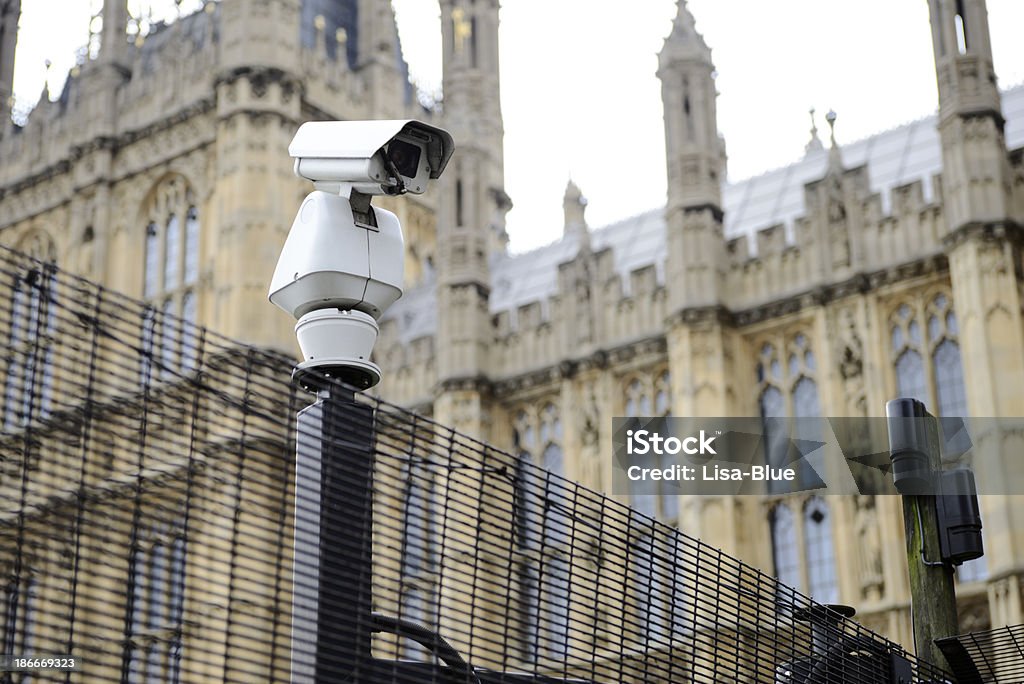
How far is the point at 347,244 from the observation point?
17.5 feet

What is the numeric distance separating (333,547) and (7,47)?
3374 centimetres

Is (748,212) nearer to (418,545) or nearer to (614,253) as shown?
(614,253)

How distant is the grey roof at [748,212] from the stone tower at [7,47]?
39.3ft

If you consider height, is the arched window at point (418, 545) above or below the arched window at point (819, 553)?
below

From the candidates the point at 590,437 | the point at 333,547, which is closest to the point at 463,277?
the point at 590,437

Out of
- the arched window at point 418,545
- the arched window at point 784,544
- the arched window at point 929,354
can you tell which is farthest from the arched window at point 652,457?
the arched window at point 418,545

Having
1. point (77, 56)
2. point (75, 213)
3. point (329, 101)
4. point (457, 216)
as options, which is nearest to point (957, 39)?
point (457, 216)

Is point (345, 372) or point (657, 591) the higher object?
point (345, 372)

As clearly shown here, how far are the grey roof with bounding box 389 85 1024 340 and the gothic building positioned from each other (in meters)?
0.07

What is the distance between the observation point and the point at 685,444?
70.5 ft

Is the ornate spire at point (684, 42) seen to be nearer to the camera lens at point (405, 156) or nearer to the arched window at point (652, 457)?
the arched window at point (652, 457)

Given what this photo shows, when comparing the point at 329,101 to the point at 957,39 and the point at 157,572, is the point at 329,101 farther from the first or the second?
the point at 957,39

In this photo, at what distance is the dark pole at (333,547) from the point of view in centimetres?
476

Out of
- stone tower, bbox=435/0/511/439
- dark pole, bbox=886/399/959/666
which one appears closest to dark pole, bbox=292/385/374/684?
dark pole, bbox=886/399/959/666
